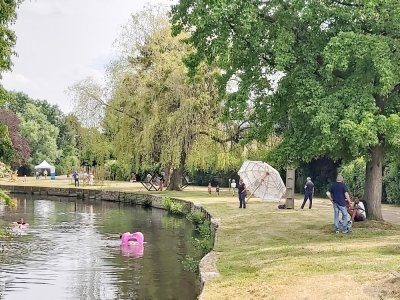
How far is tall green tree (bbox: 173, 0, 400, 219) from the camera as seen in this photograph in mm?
15977

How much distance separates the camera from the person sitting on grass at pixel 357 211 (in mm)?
18188

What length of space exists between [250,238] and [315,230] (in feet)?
7.61

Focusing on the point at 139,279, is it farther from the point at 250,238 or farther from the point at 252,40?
the point at 252,40

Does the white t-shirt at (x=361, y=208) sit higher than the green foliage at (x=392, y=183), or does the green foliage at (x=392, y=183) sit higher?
the green foliage at (x=392, y=183)

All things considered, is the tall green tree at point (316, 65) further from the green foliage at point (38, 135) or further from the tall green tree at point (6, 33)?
the green foliage at point (38, 135)

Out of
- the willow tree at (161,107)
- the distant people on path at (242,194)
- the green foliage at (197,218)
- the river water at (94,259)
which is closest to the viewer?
the river water at (94,259)

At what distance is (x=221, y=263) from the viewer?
12578 millimetres

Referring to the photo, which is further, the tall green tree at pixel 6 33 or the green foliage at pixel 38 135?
the green foliage at pixel 38 135

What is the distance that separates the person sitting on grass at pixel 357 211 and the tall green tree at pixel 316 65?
573 millimetres

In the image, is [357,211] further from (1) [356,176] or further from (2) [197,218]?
(1) [356,176]

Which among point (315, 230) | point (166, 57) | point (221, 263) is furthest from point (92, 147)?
point (221, 263)

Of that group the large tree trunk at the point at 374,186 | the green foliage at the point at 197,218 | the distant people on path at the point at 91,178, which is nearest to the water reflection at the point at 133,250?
the green foliage at the point at 197,218

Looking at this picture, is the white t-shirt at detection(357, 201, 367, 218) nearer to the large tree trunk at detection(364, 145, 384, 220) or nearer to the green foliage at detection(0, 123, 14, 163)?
the large tree trunk at detection(364, 145, 384, 220)

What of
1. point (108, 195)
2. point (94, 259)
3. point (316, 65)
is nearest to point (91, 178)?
point (108, 195)
